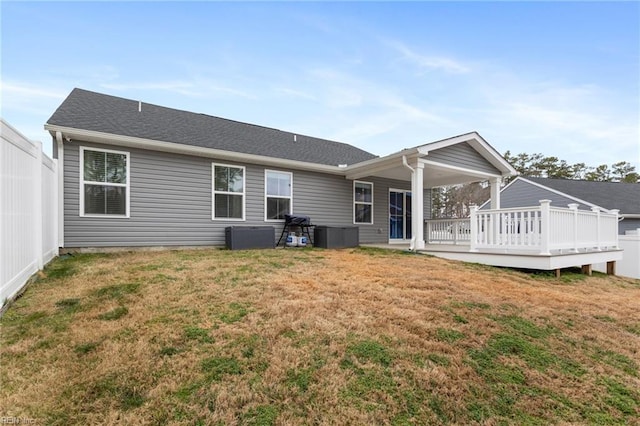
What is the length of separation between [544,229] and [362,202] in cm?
544

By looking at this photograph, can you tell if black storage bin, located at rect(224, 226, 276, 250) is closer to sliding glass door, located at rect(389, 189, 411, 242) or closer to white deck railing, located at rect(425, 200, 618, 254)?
sliding glass door, located at rect(389, 189, 411, 242)

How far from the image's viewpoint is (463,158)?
873 centimetres

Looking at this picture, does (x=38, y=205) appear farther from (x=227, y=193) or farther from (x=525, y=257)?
(x=525, y=257)

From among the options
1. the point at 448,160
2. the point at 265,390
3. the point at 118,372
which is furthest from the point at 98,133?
the point at 448,160

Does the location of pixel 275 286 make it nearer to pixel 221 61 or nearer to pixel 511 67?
pixel 221 61

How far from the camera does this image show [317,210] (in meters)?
9.52

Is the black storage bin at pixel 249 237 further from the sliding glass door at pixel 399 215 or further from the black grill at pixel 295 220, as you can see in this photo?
the sliding glass door at pixel 399 215

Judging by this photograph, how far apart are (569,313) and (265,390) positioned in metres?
3.68

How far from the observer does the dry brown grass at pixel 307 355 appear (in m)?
1.71

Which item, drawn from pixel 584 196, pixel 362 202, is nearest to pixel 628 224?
pixel 584 196

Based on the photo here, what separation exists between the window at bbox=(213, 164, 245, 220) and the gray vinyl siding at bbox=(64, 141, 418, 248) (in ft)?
0.46

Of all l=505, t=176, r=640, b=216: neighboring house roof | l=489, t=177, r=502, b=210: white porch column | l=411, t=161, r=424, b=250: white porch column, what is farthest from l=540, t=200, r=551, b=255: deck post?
l=505, t=176, r=640, b=216: neighboring house roof

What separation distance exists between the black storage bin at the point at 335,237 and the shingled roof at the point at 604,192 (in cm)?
1437

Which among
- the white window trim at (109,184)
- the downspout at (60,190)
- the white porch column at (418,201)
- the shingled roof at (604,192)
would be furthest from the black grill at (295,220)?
the shingled roof at (604,192)
